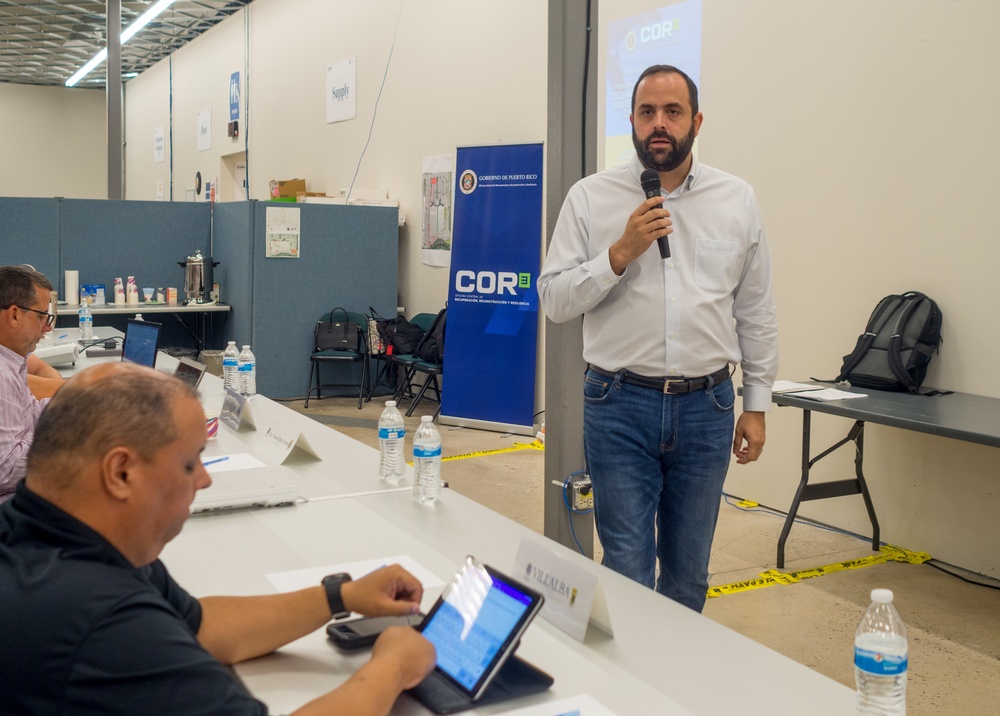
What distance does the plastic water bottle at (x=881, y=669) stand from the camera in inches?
43.4

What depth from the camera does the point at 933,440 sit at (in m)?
3.82

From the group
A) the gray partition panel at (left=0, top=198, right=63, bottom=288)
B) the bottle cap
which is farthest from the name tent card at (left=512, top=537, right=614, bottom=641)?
the gray partition panel at (left=0, top=198, right=63, bottom=288)

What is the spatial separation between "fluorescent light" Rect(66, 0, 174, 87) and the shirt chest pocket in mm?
8779

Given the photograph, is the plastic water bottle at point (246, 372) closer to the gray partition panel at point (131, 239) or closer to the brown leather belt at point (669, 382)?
the brown leather belt at point (669, 382)

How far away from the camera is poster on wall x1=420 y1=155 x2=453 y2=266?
7172mm

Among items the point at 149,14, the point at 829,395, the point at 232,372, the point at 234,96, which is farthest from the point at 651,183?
the point at 234,96

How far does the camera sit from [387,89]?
7945mm

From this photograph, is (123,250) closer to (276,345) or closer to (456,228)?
(276,345)

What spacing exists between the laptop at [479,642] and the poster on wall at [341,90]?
767 centimetres

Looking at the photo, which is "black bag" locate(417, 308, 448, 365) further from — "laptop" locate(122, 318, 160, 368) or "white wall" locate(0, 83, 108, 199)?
"white wall" locate(0, 83, 108, 199)

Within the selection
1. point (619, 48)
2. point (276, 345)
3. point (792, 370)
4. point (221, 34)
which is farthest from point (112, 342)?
point (221, 34)

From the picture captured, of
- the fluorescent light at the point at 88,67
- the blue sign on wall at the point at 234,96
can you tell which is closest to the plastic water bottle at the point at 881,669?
the blue sign on wall at the point at 234,96

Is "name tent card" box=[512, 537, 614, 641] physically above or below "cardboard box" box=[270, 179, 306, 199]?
below

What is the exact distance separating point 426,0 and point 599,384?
19.4 feet
